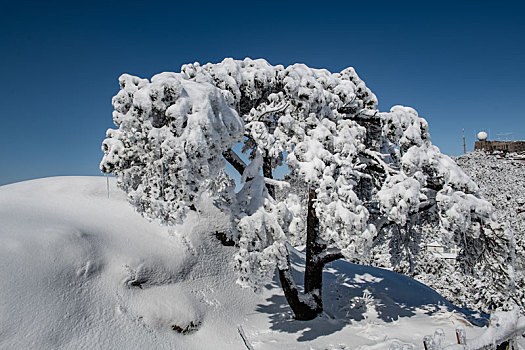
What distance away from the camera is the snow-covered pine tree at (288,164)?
636 cm

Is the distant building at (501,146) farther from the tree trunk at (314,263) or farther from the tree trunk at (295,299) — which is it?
the tree trunk at (295,299)

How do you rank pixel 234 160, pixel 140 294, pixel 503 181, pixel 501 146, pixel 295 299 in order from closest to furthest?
pixel 140 294 < pixel 295 299 < pixel 234 160 < pixel 503 181 < pixel 501 146

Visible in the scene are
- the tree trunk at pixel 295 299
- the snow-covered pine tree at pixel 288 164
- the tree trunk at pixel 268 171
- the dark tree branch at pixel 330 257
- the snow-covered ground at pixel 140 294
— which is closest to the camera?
the snow-covered pine tree at pixel 288 164

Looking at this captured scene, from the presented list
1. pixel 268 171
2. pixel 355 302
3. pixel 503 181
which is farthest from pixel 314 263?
pixel 503 181

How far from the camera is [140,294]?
327 inches

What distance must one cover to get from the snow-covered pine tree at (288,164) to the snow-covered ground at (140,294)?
1464 mm

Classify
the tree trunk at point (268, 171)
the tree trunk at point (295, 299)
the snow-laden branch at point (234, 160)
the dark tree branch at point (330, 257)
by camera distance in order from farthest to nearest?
1. the tree trunk at point (268, 171)
2. the snow-laden branch at point (234, 160)
3. the dark tree branch at point (330, 257)
4. the tree trunk at point (295, 299)

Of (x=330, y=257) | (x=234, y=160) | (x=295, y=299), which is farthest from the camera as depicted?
(x=234, y=160)

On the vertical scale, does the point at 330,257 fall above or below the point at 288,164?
below

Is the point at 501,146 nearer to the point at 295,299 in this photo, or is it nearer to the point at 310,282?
the point at 310,282

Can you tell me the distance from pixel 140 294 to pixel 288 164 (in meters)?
4.92

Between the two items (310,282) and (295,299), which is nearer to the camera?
(295,299)

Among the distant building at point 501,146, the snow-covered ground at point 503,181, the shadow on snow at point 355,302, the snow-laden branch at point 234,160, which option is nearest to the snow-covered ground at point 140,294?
the shadow on snow at point 355,302

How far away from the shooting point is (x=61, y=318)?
666 centimetres
